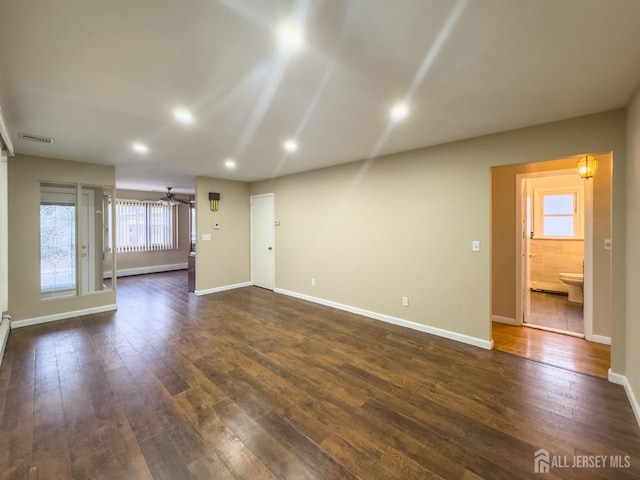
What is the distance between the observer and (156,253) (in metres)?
8.80

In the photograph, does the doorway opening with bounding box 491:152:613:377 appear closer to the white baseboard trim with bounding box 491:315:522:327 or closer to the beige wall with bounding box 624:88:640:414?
the white baseboard trim with bounding box 491:315:522:327

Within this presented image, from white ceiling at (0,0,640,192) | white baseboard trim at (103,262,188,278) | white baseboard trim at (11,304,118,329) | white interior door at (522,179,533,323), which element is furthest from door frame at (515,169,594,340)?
white baseboard trim at (103,262,188,278)

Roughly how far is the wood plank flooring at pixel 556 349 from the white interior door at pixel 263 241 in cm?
436

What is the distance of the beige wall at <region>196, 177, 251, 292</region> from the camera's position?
230 inches

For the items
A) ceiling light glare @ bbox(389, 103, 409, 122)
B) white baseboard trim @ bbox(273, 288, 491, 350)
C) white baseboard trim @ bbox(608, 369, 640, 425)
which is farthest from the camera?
white baseboard trim @ bbox(273, 288, 491, 350)

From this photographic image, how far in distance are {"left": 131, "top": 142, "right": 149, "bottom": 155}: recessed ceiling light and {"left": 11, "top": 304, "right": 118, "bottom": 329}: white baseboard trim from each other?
2835 millimetres

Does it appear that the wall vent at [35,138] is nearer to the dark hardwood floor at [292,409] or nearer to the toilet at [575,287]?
the dark hardwood floor at [292,409]

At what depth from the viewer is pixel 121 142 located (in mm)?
3480

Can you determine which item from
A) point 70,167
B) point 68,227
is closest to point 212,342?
point 68,227

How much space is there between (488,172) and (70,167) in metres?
6.10

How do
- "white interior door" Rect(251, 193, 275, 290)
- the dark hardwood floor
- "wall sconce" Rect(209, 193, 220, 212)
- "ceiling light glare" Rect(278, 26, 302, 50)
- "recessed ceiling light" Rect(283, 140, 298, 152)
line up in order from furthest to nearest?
"white interior door" Rect(251, 193, 275, 290) < "wall sconce" Rect(209, 193, 220, 212) < "recessed ceiling light" Rect(283, 140, 298, 152) < the dark hardwood floor < "ceiling light glare" Rect(278, 26, 302, 50)

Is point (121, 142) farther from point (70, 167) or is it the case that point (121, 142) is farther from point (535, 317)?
point (535, 317)

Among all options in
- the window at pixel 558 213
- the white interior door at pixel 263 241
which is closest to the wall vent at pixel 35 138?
the white interior door at pixel 263 241

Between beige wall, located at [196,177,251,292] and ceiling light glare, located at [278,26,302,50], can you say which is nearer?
ceiling light glare, located at [278,26,302,50]
